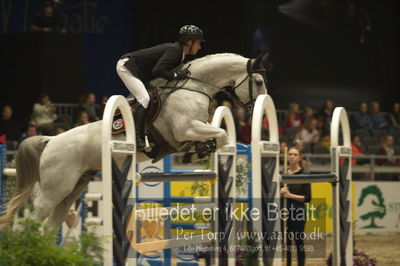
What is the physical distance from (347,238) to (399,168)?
654 cm

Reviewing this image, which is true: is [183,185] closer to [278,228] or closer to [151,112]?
[151,112]

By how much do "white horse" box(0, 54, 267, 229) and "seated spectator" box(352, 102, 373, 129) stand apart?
7845 mm

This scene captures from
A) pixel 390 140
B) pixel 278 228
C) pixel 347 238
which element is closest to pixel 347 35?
pixel 390 140

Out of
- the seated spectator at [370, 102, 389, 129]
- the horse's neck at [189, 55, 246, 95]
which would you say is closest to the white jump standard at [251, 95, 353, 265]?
the horse's neck at [189, 55, 246, 95]

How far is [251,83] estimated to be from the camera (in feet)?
21.0

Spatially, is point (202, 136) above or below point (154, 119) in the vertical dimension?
below

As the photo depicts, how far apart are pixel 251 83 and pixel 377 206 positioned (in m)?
6.17

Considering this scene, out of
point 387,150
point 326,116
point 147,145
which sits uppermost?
point 326,116

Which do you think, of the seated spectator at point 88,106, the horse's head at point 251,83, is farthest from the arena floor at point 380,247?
the seated spectator at point 88,106

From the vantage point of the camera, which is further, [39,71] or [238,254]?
[39,71]

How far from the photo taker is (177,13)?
15094 millimetres

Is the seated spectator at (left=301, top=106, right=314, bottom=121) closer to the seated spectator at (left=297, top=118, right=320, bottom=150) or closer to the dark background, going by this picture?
the seated spectator at (left=297, top=118, right=320, bottom=150)

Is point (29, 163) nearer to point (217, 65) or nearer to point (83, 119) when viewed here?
point (217, 65)

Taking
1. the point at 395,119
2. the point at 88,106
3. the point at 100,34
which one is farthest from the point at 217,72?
the point at 395,119
